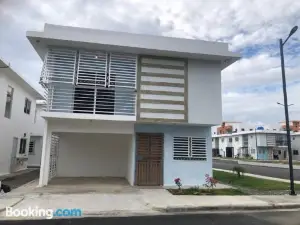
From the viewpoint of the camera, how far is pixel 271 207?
30.8ft

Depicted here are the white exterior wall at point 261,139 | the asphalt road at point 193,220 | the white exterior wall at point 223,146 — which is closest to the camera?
the asphalt road at point 193,220

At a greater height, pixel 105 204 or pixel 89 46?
pixel 89 46

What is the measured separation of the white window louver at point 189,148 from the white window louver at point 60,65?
5822mm

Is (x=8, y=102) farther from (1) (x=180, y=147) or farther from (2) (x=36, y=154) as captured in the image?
(1) (x=180, y=147)

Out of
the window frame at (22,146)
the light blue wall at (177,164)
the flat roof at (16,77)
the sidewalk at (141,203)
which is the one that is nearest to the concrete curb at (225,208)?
the sidewalk at (141,203)

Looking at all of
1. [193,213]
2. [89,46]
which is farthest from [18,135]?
[193,213]

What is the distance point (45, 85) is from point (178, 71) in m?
6.08

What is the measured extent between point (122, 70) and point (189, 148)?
4.98m

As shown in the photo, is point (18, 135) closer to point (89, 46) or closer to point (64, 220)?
point (89, 46)

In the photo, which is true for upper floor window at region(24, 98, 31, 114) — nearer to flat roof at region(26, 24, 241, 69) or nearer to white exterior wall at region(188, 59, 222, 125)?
flat roof at region(26, 24, 241, 69)

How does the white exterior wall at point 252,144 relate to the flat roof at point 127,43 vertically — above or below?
below

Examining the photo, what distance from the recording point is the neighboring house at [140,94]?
40.2 feet

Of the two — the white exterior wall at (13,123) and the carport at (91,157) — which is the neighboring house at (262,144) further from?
the white exterior wall at (13,123)

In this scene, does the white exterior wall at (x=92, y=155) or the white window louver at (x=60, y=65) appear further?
the white exterior wall at (x=92, y=155)
